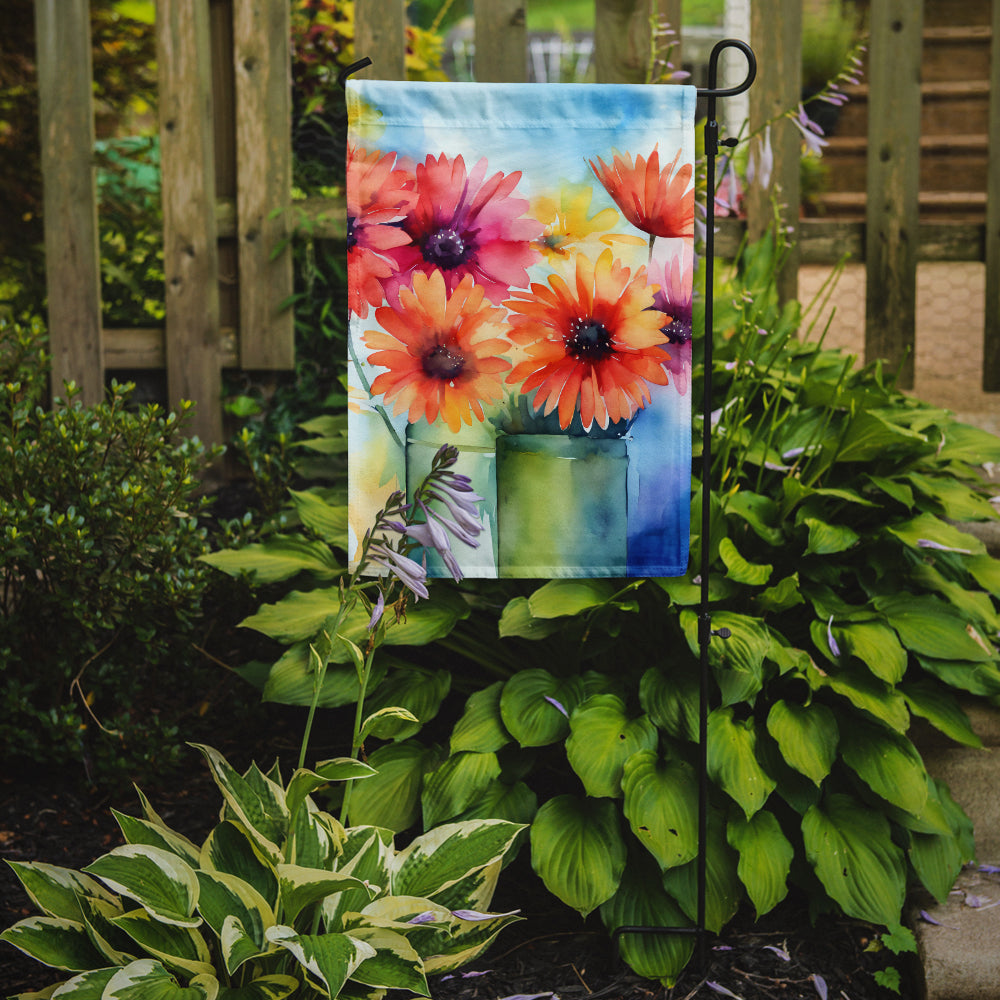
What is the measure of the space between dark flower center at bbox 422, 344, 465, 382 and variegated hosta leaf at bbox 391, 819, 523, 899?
736mm

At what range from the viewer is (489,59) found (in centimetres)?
289

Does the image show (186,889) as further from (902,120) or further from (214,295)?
(902,120)

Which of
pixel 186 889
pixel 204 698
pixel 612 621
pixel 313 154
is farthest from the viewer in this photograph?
pixel 313 154

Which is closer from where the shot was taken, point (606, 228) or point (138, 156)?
point (606, 228)

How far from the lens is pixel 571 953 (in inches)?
71.2

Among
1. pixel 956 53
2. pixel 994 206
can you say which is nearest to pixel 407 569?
pixel 994 206

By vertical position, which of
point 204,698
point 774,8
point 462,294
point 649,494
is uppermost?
point 774,8

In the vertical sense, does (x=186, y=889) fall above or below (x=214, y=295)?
below

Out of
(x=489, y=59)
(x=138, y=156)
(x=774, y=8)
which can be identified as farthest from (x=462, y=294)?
(x=138, y=156)

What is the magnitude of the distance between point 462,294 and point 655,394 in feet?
1.21

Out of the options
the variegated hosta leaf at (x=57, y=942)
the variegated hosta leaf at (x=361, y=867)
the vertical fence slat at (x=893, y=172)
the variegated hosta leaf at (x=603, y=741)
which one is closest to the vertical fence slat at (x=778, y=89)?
the vertical fence slat at (x=893, y=172)

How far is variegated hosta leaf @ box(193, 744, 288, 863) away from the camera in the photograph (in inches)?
60.3

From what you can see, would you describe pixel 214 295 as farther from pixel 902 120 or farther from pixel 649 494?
pixel 902 120

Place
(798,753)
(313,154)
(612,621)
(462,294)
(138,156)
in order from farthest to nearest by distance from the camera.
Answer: (138,156) → (313,154) → (612,621) → (798,753) → (462,294)
